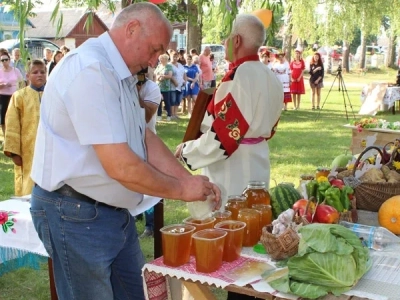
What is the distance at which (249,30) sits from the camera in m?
3.30

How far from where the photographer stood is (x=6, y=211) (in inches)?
131

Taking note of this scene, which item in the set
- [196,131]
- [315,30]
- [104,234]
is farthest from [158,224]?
[315,30]

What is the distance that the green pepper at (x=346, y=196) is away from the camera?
261 centimetres

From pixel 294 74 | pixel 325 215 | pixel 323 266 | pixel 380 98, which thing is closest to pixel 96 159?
pixel 323 266

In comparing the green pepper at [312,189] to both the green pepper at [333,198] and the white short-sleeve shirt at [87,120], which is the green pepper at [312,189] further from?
the white short-sleeve shirt at [87,120]

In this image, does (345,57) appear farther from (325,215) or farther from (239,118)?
(325,215)

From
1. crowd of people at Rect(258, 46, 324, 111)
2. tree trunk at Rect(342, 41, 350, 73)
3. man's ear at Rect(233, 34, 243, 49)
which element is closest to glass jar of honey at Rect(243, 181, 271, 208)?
man's ear at Rect(233, 34, 243, 49)

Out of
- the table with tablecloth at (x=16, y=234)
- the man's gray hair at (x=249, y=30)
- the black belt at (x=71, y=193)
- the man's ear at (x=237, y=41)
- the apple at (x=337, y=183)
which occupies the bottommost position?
the table with tablecloth at (x=16, y=234)

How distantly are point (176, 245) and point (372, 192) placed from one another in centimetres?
125

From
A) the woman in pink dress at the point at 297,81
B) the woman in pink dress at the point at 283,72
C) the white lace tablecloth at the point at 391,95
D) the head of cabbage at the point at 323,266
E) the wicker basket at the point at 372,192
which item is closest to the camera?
the head of cabbage at the point at 323,266

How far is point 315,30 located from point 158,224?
1833 cm

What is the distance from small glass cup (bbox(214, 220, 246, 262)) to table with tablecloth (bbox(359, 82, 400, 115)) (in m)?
13.7

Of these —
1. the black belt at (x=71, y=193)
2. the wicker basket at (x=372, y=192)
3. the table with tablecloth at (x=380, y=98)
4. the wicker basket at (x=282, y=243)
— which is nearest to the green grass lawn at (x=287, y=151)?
the table with tablecloth at (x=380, y=98)

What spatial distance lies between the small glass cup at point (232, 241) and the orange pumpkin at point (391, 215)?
79cm
